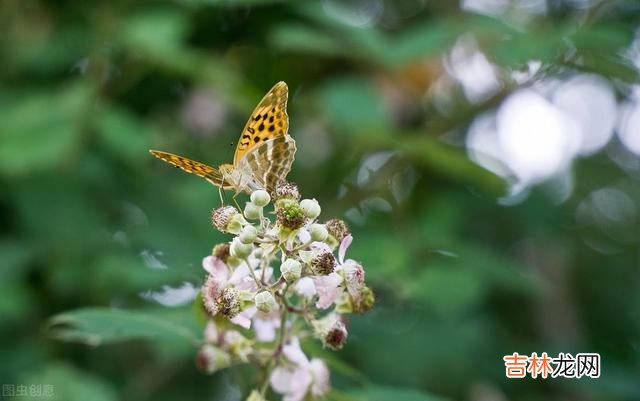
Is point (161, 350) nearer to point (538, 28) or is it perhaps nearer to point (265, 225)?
point (265, 225)

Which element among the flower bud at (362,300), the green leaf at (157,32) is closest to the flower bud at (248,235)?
the flower bud at (362,300)

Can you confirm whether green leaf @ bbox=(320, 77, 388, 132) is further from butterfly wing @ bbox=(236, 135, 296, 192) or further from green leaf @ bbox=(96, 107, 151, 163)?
butterfly wing @ bbox=(236, 135, 296, 192)

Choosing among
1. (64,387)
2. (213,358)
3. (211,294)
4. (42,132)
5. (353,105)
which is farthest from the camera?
(353,105)

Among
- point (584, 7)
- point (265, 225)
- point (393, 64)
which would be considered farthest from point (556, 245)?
point (265, 225)

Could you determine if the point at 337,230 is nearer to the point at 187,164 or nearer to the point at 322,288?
the point at 322,288

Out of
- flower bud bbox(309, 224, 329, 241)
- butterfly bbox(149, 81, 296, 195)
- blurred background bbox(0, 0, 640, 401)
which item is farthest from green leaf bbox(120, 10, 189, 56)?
flower bud bbox(309, 224, 329, 241)

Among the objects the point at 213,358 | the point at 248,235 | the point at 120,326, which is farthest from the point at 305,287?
the point at 120,326

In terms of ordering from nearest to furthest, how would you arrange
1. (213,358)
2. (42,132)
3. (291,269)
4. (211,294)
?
(291,269) < (211,294) < (213,358) < (42,132)

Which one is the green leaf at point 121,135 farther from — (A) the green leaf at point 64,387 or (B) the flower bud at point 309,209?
(B) the flower bud at point 309,209
